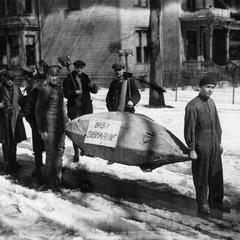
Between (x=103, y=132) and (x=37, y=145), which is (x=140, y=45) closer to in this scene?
(x=37, y=145)

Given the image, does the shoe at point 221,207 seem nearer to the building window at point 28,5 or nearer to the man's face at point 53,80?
the man's face at point 53,80

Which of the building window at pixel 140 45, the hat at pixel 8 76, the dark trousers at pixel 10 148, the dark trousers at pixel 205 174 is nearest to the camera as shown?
the dark trousers at pixel 205 174

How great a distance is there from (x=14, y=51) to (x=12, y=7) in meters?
2.60

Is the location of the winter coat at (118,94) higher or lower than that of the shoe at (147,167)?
higher

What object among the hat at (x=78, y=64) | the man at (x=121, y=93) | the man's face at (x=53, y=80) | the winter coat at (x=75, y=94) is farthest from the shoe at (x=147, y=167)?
the hat at (x=78, y=64)

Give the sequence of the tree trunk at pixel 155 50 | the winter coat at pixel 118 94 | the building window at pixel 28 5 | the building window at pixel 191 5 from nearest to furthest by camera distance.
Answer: the winter coat at pixel 118 94
the tree trunk at pixel 155 50
the building window at pixel 28 5
the building window at pixel 191 5

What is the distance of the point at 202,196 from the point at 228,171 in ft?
6.76

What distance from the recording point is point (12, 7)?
27.5 metres

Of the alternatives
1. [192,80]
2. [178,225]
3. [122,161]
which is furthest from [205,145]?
[192,80]

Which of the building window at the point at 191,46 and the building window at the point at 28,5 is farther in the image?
the building window at the point at 191,46

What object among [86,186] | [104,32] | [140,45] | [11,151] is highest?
[104,32]

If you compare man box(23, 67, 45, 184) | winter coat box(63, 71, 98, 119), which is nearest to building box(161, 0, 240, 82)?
winter coat box(63, 71, 98, 119)

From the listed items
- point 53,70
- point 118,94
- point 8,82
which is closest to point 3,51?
point 8,82

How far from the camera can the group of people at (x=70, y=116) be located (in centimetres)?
566
